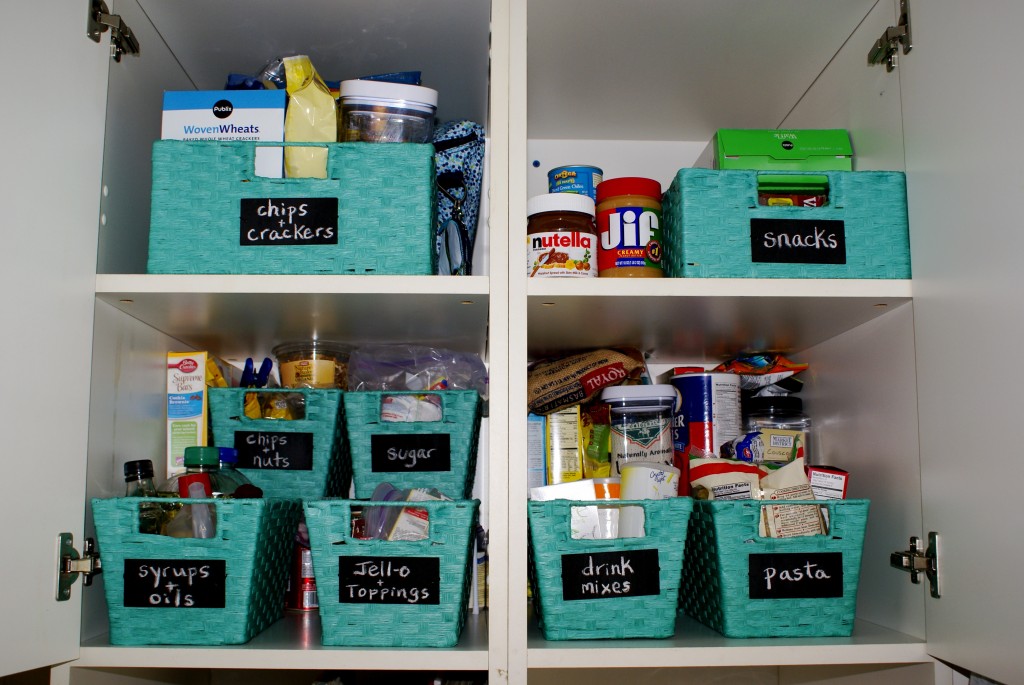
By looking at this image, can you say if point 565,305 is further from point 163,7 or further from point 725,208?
point 163,7

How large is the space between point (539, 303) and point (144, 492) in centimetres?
50

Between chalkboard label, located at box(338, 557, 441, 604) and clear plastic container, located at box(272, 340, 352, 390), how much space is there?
0.32 metres

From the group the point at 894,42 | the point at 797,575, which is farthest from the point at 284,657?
the point at 894,42

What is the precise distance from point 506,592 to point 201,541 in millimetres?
326

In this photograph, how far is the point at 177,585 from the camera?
875 mm

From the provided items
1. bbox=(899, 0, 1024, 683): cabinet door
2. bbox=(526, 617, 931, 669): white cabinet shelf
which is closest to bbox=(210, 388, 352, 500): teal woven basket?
bbox=(526, 617, 931, 669): white cabinet shelf

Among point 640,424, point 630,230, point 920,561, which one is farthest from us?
point 640,424

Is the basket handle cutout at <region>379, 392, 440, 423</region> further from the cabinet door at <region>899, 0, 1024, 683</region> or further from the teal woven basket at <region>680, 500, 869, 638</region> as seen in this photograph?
the cabinet door at <region>899, 0, 1024, 683</region>

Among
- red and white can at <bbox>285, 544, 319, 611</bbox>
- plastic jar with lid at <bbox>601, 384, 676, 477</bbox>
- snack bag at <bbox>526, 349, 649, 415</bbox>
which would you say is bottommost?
red and white can at <bbox>285, 544, 319, 611</bbox>

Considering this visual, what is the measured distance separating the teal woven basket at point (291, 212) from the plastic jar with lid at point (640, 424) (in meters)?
0.35

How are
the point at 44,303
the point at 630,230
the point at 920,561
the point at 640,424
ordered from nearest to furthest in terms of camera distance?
1. the point at 44,303
2. the point at 920,561
3. the point at 630,230
4. the point at 640,424

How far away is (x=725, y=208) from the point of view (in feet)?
3.16

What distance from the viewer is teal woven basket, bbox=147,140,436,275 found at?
922 millimetres

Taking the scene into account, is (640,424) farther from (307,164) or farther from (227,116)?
(227,116)
